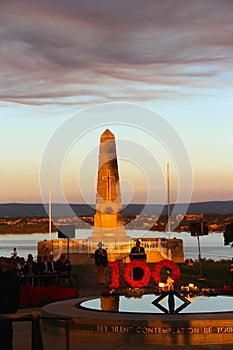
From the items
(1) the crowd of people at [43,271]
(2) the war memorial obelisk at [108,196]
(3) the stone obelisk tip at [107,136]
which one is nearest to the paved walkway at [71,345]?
(1) the crowd of people at [43,271]

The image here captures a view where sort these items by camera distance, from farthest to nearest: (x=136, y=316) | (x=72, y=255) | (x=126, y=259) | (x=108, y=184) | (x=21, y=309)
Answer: (x=108, y=184) → (x=72, y=255) → (x=126, y=259) → (x=21, y=309) → (x=136, y=316)

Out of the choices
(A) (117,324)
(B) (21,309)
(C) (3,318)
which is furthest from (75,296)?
(C) (3,318)

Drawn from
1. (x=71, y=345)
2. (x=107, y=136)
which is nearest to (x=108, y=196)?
(x=107, y=136)

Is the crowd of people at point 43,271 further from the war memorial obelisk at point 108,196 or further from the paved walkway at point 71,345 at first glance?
the war memorial obelisk at point 108,196

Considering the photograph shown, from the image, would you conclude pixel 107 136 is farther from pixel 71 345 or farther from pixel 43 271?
pixel 71 345

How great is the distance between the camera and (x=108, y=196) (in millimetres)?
64875

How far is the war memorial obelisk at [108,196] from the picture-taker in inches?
2559

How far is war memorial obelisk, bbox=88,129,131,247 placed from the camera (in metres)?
65.0

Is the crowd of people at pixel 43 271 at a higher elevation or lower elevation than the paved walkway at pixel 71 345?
higher

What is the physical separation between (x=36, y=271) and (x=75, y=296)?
399 centimetres

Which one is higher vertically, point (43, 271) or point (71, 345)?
point (43, 271)

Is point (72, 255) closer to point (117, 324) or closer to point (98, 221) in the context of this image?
point (98, 221)

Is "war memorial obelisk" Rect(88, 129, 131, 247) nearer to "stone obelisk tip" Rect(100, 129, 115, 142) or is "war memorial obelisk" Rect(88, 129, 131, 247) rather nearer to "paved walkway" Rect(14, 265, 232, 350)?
"stone obelisk tip" Rect(100, 129, 115, 142)

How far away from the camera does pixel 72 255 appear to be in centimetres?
5838
